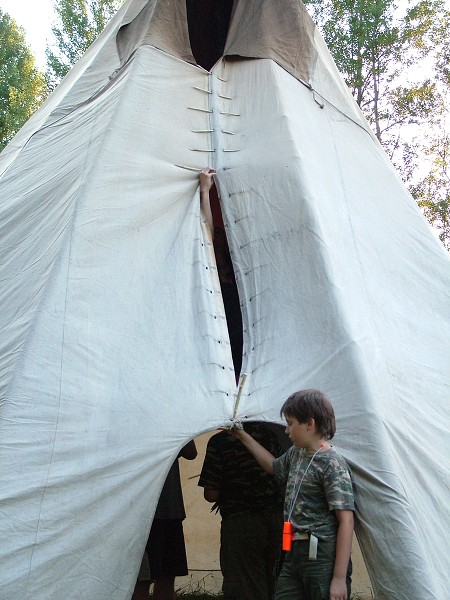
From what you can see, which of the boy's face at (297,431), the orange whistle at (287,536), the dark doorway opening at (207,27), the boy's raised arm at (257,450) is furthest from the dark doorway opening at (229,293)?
the dark doorway opening at (207,27)

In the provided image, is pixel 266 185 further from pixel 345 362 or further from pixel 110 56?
pixel 110 56

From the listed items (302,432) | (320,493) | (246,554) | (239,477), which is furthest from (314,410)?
(246,554)

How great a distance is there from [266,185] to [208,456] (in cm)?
131

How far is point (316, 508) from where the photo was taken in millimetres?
2645

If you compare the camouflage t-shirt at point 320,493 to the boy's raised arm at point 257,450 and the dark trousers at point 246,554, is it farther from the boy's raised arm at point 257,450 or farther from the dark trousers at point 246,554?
the dark trousers at point 246,554

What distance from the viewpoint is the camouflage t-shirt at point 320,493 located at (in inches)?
102

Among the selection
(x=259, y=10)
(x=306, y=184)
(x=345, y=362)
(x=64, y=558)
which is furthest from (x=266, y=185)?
(x=64, y=558)

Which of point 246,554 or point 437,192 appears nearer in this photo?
point 246,554

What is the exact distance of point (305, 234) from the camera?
346 cm

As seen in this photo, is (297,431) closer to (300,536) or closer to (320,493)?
(320,493)

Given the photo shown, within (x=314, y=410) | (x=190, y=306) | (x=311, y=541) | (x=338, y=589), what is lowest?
(x=338, y=589)

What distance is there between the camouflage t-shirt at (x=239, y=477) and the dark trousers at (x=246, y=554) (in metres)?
0.05

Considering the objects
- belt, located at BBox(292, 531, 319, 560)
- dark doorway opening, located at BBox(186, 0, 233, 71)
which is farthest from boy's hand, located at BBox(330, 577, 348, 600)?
dark doorway opening, located at BBox(186, 0, 233, 71)

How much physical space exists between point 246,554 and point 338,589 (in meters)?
1.03
